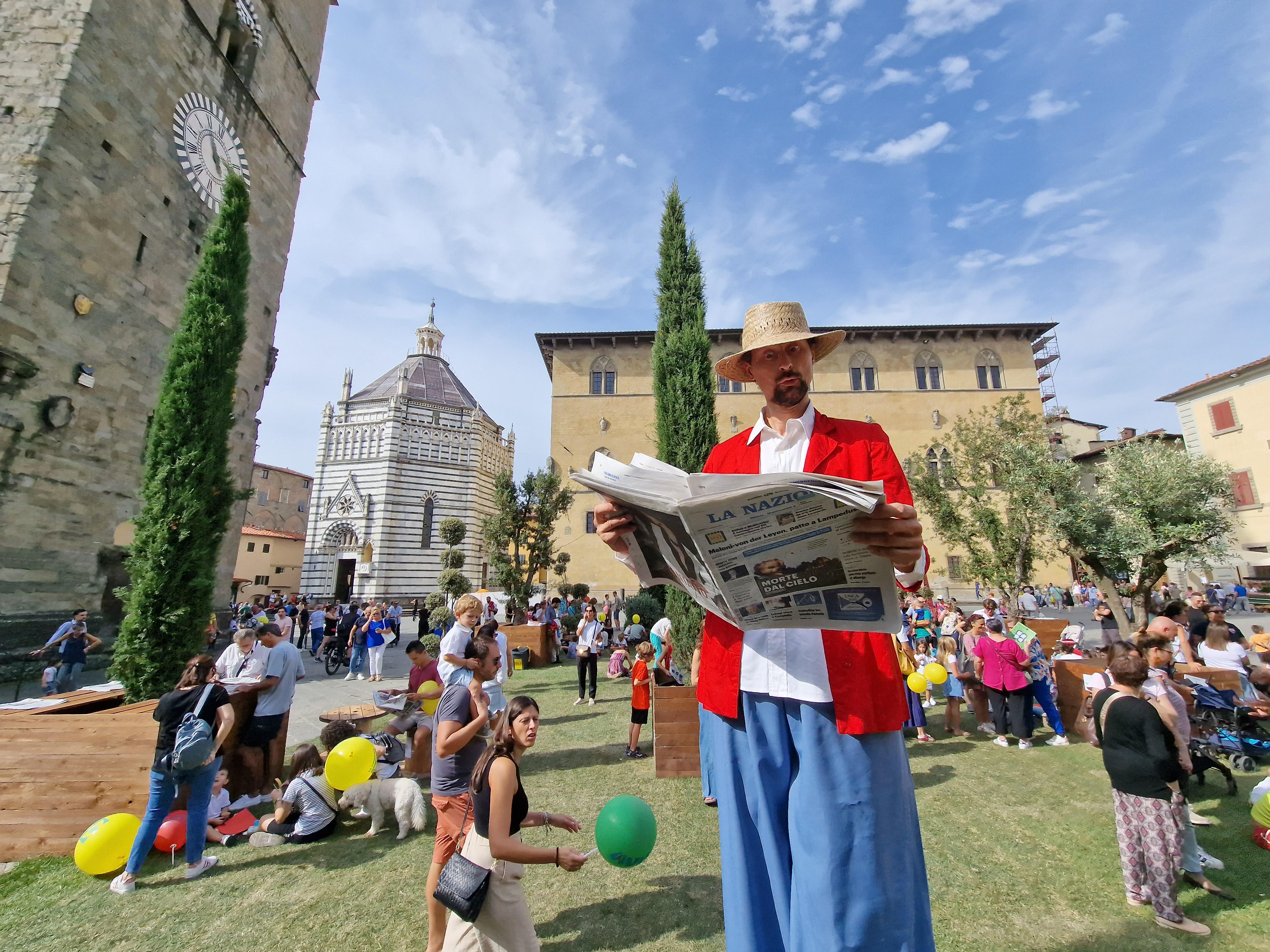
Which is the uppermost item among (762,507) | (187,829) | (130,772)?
(762,507)

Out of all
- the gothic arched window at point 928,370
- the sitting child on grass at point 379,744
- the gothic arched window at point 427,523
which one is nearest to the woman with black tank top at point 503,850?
the sitting child on grass at point 379,744

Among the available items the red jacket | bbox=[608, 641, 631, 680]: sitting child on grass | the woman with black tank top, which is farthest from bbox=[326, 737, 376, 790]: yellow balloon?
bbox=[608, 641, 631, 680]: sitting child on grass

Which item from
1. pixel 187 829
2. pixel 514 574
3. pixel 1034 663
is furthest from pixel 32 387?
pixel 1034 663

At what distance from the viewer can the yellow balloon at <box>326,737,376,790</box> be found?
493 cm

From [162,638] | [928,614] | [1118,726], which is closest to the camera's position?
[1118,726]

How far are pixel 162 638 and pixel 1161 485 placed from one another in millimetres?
22370

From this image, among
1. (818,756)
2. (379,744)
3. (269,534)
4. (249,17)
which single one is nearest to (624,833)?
(818,756)

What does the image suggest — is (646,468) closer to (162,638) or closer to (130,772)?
(130,772)

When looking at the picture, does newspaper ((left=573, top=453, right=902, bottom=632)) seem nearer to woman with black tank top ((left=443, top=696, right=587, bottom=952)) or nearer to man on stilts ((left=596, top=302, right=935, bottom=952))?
man on stilts ((left=596, top=302, right=935, bottom=952))

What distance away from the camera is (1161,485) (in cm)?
1547

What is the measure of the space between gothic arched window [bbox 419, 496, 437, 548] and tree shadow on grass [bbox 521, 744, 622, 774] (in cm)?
3598

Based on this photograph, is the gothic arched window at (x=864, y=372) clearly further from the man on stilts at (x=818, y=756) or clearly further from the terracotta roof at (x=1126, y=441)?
the man on stilts at (x=818, y=756)

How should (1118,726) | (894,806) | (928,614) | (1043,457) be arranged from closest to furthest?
(894,806)
(1118,726)
(928,614)
(1043,457)

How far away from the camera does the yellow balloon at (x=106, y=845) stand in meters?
4.12
